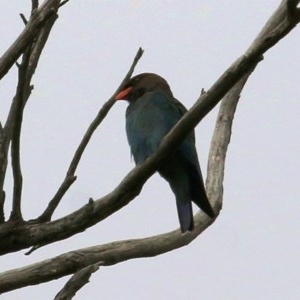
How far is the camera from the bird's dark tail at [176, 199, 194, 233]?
3.88m

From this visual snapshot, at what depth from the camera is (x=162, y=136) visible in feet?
14.1

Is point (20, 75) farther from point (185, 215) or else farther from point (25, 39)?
point (185, 215)

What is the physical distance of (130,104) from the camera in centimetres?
495

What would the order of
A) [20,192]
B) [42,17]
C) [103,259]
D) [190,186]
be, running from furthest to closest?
1. [190,186]
2. [103,259]
3. [20,192]
4. [42,17]

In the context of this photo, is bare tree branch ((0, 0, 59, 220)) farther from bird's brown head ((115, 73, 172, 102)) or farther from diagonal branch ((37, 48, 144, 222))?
bird's brown head ((115, 73, 172, 102))

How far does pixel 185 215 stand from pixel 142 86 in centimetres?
132

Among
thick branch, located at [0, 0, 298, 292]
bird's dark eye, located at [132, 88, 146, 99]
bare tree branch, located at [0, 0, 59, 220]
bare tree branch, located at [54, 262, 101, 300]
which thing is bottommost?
bare tree branch, located at [54, 262, 101, 300]

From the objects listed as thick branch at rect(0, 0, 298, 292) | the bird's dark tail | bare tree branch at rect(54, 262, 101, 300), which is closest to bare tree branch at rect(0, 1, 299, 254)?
thick branch at rect(0, 0, 298, 292)

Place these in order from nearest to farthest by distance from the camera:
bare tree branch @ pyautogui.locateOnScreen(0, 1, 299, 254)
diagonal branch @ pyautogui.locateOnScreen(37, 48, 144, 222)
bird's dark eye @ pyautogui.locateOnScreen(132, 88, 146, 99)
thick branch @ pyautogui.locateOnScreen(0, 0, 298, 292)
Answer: bare tree branch @ pyautogui.locateOnScreen(0, 1, 299, 254) < thick branch @ pyautogui.locateOnScreen(0, 0, 298, 292) < diagonal branch @ pyautogui.locateOnScreen(37, 48, 144, 222) < bird's dark eye @ pyautogui.locateOnScreen(132, 88, 146, 99)

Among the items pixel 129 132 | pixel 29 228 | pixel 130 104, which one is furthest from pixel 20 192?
pixel 130 104

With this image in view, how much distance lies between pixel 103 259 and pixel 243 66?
1.16 metres

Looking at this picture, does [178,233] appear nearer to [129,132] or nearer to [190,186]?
[190,186]

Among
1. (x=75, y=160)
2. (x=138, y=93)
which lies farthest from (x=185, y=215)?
(x=138, y=93)

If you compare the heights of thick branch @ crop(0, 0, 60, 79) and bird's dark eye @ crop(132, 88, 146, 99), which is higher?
bird's dark eye @ crop(132, 88, 146, 99)
